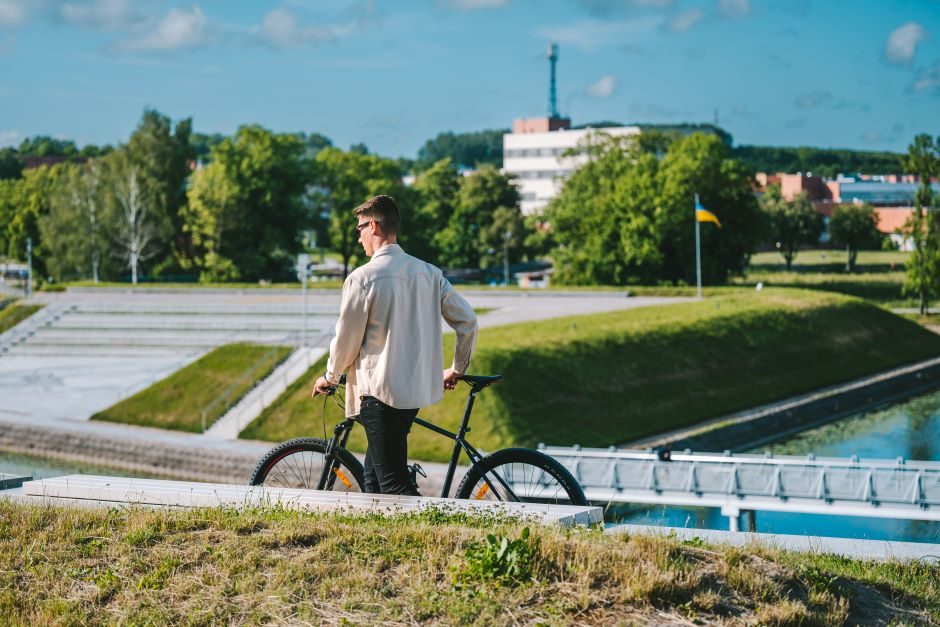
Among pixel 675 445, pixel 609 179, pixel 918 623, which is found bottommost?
pixel 675 445

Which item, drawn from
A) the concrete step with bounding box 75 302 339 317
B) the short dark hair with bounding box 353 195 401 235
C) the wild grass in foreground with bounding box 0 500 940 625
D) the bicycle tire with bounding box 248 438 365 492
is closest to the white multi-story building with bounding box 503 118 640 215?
the concrete step with bounding box 75 302 339 317

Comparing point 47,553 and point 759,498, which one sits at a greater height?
point 47,553

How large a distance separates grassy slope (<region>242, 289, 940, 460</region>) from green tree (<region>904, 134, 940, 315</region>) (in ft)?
39.3

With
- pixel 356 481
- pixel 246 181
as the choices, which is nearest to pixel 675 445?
pixel 356 481

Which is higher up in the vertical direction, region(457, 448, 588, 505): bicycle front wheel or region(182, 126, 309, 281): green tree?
region(182, 126, 309, 281): green tree

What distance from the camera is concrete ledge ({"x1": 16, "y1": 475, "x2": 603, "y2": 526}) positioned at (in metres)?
6.84

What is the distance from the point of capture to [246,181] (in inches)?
3118

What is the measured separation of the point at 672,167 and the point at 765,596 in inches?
2570

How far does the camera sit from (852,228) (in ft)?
341

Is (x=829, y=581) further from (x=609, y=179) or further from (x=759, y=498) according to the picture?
(x=609, y=179)

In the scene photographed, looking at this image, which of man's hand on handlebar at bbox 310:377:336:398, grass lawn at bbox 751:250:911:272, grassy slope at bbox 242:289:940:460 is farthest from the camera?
grass lawn at bbox 751:250:911:272

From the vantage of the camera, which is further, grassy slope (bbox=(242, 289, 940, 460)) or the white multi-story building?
the white multi-story building

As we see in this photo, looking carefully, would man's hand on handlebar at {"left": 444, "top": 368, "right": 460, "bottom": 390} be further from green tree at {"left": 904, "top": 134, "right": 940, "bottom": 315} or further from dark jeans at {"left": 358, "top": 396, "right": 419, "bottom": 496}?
green tree at {"left": 904, "top": 134, "right": 940, "bottom": 315}

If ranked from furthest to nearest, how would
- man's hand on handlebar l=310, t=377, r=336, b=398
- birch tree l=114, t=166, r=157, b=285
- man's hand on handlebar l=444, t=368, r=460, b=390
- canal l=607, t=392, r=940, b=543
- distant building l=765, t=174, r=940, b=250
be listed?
distant building l=765, t=174, r=940, b=250 → birch tree l=114, t=166, r=157, b=285 → canal l=607, t=392, r=940, b=543 → man's hand on handlebar l=444, t=368, r=460, b=390 → man's hand on handlebar l=310, t=377, r=336, b=398
